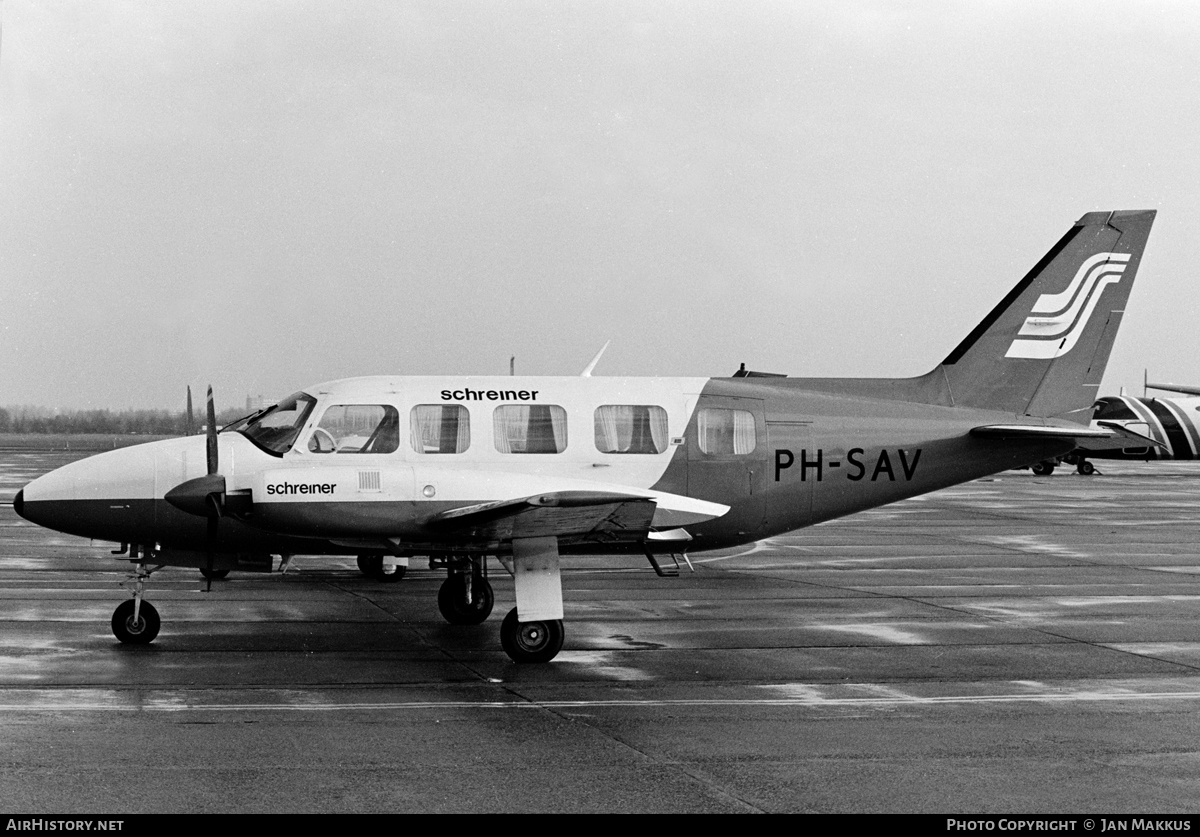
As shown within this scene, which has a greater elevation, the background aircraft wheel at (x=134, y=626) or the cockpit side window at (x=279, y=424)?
the cockpit side window at (x=279, y=424)

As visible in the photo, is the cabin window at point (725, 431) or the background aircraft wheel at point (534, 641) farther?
the cabin window at point (725, 431)

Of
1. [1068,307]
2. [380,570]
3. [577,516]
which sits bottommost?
[380,570]

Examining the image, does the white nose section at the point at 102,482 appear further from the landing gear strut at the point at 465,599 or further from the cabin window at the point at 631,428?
the cabin window at the point at 631,428

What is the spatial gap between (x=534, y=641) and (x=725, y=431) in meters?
3.41

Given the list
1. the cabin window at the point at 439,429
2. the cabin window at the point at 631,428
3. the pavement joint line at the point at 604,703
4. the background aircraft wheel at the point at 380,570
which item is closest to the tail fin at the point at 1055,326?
the cabin window at the point at 631,428

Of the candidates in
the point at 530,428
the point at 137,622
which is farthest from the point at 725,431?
the point at 137,622

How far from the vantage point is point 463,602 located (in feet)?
50.2

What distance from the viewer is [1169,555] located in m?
23.5

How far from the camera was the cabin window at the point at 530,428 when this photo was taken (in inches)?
558

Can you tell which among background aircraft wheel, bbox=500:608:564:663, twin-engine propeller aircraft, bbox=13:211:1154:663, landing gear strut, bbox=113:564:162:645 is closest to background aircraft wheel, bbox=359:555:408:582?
twin-engine propeller aircraft, bbox=13:211:1154:663

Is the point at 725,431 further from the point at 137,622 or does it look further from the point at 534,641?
the point at 137,622

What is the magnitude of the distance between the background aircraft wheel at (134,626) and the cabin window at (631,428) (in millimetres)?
4964

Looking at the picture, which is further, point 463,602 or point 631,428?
point 463,602

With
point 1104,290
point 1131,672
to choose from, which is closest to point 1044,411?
point 1104,290
